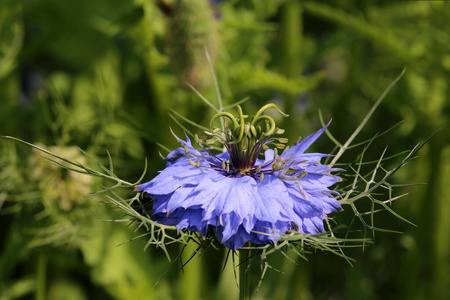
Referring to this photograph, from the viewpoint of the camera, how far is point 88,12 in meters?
1.86

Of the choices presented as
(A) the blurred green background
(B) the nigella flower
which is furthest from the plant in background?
(A) the blurred green background

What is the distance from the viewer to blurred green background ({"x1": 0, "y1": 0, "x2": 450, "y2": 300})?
49.0 inches

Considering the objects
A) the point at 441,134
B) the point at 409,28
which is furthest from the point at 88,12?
the point at 441,134

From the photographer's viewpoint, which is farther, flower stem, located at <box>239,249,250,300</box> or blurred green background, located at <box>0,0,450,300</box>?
blurred green background, located at <box>0,0,450,300</box>

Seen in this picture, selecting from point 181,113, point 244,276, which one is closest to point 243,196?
point 244,276

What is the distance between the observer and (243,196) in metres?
0.62

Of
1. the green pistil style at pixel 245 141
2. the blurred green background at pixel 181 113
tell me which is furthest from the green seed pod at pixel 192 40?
the green pistil style at pixel 245 141

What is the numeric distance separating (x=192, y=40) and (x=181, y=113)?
0.28m

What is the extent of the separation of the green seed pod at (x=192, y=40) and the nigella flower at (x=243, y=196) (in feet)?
1.86

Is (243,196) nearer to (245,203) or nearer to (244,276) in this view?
(245,203)

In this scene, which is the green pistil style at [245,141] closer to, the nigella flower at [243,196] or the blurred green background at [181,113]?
the nigella flower at [243,196]

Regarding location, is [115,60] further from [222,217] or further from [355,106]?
[222,217]

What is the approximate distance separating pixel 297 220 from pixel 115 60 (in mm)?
1275

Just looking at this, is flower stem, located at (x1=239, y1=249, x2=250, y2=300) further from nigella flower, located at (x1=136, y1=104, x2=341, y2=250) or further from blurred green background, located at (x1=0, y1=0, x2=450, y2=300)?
blurred green background, located at (x1=0, y1=0, x2=450, y2=300)
